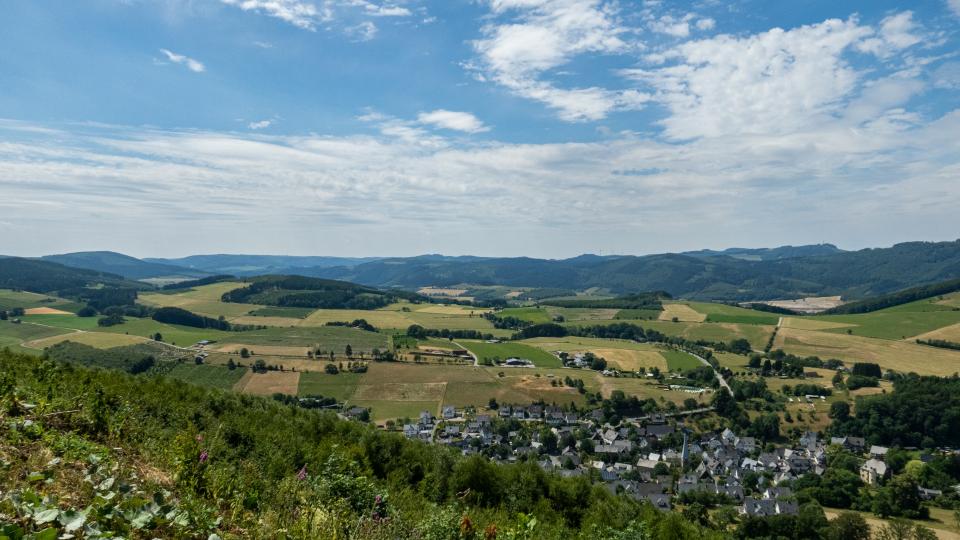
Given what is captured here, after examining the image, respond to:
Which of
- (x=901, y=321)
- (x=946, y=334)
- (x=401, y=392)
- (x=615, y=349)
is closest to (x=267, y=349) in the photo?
(x=401, y=392)

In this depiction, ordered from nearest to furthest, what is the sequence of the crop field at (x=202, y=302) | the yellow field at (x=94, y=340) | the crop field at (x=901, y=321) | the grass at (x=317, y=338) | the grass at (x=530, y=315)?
the yellow field at (x=94, y=340) → the grass at (x=317, y=338) → the crop field at (x=901, y=321) → the crop field at (x=202, y=302) → the grass at (x=530, y=315)

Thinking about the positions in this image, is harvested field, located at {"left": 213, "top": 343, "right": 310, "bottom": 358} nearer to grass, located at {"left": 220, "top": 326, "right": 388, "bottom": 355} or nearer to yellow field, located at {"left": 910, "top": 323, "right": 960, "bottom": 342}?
grass, located at {"left": 220, "top": 326, "right": 388, "bottom": 355}

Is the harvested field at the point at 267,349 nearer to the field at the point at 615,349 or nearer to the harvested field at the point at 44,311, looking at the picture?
the field at the point at 615,349

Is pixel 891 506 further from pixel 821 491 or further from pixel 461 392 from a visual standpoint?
pixel 461 392

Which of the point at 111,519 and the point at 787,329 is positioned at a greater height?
the point at 111,519

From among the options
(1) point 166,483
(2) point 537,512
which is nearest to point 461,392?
(2) point 537,512

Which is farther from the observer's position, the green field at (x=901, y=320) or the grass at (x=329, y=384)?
the green field at (x=901, y=320)

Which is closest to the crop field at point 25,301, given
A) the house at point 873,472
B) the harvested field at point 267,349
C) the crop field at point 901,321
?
the harvested field at point 267,349
